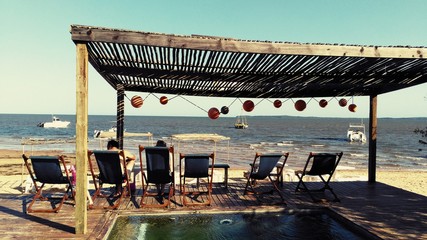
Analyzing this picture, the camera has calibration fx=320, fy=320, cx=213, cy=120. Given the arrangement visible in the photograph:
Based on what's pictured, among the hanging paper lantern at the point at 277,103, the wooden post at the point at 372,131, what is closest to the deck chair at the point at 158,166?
the hanging paper lantern at the point at 277,103

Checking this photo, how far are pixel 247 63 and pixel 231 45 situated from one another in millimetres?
1150

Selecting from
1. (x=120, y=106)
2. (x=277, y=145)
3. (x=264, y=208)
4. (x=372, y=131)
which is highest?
(x=120, y=106)

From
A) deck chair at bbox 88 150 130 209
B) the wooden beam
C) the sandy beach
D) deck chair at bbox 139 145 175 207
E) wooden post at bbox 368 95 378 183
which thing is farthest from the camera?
the sandy beach

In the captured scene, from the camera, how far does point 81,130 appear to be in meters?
4.03

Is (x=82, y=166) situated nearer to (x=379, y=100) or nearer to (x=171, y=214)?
(x=171, y=214)

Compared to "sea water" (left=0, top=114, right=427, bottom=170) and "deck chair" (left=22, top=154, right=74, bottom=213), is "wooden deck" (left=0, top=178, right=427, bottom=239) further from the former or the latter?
"sea water" (left=0, top=114, right=427, bottom=170)

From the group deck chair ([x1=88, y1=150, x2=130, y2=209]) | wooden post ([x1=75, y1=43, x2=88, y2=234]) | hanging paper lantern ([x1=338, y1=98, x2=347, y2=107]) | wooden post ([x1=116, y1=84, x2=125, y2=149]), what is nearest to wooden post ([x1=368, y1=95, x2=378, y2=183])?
hanging paper lantern ([x1=338, y1=98, x2=347, y2=107])

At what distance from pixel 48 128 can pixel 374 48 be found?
230ft

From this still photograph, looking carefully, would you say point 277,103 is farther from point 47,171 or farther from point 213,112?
point 47,171

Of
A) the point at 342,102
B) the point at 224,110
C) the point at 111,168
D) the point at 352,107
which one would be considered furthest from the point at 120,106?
the point at 352,107

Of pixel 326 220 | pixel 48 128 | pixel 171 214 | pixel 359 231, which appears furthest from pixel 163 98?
pixel 48 128

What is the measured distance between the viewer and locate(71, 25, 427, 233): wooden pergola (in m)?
4.04

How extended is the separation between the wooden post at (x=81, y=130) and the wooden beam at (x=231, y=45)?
0.24 meters

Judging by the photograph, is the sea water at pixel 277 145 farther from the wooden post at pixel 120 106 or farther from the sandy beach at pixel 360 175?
the sandy beach at pixel 360 175
